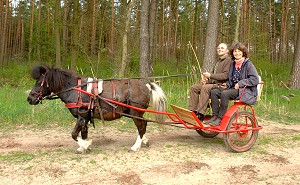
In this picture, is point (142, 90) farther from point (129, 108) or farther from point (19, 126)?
point (19, 126)

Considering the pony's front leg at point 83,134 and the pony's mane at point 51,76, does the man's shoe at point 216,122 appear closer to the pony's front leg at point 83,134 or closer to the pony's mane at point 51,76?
the pony's front leg at point 83,134

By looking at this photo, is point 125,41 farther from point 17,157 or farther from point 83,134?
point 17,157

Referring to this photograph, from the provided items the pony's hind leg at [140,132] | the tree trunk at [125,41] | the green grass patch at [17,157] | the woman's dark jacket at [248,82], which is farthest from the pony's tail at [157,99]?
the tree trunk at [125,41]

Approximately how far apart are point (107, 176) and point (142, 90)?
5.41ft

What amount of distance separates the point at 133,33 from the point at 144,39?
15.8 feet

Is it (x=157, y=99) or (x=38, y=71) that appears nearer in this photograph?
(x=38, y=71)

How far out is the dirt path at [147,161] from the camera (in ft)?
13.1

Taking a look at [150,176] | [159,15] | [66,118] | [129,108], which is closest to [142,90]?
[129,108]

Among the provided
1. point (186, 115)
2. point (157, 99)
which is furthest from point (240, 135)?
point (157, 99)

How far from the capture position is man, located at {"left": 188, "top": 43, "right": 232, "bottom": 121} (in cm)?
530

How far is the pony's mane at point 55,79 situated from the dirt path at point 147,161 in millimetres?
1091

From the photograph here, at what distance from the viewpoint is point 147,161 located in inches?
184

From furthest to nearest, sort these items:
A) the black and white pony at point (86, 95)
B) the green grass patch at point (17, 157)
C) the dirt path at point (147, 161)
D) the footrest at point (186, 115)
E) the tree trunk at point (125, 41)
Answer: the tree trunk at point (125, 41) → the footrest at point (186, 115) → the black and white pony at point (86, 95) → the green grass patch at point (17, 157) → the dirt path at point (147, 161)

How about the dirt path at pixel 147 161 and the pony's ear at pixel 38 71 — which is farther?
the pony's ear at pixel 38 71
